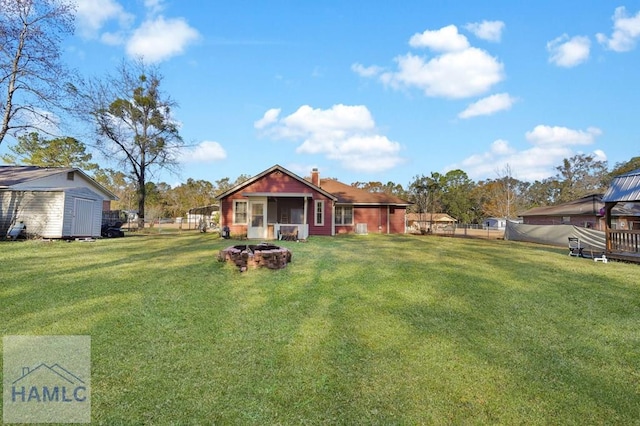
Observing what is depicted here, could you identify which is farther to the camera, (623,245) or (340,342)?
(623,245)

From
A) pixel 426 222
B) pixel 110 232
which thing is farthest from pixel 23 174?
pixel 426 222

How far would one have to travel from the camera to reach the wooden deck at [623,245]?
1150 cm

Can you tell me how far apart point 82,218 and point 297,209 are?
11536 mm

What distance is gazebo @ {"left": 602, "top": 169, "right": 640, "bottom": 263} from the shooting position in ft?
38.0

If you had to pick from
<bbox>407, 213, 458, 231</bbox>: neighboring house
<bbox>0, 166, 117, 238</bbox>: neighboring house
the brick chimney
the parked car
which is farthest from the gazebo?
the parked car

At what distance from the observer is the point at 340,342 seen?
4312 millimetres

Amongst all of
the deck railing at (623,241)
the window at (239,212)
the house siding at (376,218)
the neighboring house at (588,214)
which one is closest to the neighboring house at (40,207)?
the window at (239,212)

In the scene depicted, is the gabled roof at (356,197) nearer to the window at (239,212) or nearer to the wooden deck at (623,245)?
the window at (239,212)

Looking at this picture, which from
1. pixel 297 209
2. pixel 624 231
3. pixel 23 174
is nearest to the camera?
pixel 624 231

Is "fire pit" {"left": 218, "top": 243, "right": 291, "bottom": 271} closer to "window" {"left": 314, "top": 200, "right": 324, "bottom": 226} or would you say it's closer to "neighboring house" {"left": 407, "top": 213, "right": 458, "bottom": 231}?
"window" {"left": 314, "top": 200, "right": 324, "bottom": 226}

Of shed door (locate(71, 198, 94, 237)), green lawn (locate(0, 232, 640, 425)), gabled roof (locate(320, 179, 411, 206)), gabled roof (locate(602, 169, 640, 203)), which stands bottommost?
green lawn (locate(0, 232, 640, 425))

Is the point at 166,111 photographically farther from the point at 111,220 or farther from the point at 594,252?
the point at 594,252

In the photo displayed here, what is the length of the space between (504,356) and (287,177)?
53.9 feet

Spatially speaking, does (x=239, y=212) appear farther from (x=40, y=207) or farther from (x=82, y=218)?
(x=40, y=207)
